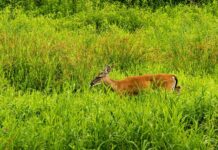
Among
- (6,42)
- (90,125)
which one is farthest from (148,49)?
(90,125)

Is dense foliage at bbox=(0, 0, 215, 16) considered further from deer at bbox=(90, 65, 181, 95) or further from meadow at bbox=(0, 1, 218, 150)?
deer at bbox=(90, 65, 181, 95)

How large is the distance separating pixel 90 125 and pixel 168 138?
2.92 feet

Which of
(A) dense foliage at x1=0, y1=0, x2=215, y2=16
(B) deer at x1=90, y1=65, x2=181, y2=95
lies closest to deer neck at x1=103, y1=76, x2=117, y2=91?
(B) deer at x1=90, y1=65, x2=181, y2=95

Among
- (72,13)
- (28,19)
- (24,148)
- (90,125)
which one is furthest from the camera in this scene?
(72,13)

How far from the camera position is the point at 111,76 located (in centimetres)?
866

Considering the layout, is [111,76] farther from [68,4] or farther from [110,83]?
[68,4]

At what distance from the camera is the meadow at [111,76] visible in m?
5.25

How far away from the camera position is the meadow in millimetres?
5246

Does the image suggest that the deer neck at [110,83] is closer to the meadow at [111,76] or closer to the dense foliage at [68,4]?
the meadow at [111,76]

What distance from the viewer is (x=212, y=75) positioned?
28.8ft

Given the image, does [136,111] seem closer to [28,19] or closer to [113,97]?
[113,97]

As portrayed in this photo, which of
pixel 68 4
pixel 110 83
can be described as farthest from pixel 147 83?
pixel 68 4

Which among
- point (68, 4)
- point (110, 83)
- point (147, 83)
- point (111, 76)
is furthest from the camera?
point (68, 4)

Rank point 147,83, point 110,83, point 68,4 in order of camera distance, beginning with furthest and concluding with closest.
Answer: point 68,4 → point 110,83 → point 147,83
